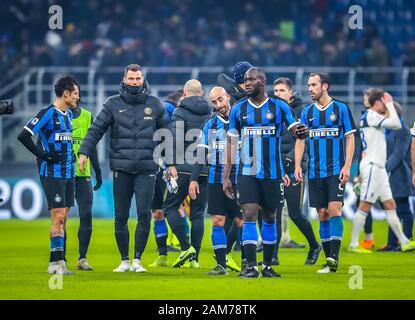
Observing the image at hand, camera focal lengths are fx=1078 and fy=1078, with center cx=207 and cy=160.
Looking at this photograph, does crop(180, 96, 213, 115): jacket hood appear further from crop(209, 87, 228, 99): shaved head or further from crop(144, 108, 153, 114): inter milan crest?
crop(144, 108, 153, 114): inter milan crest

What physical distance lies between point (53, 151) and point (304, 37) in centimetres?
1768

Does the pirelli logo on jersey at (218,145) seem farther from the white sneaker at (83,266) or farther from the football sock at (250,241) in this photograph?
the white sneaker at (83,266)

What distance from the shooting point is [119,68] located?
2661 cm

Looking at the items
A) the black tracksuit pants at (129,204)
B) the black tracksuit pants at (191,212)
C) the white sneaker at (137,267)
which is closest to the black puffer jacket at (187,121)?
the black tracksuit pants at (191,212)

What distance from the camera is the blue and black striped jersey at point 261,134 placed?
38.4ft

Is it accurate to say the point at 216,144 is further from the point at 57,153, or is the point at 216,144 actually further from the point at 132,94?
the point at 57,153

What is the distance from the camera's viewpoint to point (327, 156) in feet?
41.5

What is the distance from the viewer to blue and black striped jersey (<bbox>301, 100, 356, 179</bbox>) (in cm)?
1265

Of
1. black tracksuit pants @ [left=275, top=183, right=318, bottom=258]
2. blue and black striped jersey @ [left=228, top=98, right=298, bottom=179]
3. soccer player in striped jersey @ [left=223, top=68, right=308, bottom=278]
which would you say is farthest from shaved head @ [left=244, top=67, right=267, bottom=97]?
black tracksuit pants @ [left=275, top=183, right=318, bottom=258]

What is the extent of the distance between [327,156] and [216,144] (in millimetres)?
1321

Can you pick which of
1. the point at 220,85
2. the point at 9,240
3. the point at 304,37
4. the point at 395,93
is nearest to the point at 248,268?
the point at 220,85

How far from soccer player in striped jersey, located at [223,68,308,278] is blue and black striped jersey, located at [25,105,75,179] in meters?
1.98

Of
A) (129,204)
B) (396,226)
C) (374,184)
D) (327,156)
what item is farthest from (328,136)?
(396,226)
